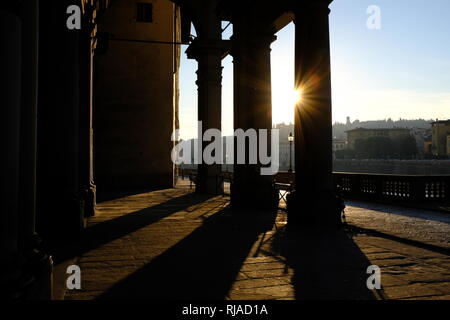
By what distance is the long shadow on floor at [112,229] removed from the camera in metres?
6.87

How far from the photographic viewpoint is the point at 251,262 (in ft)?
19.6

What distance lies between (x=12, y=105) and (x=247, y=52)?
35.0 feet

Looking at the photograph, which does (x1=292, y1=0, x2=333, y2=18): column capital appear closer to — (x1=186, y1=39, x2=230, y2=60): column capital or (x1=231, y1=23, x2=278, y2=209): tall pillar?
(x1=231, y1=23, x2=278, y2=209): tall pillar

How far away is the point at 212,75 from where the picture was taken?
19.5 metres

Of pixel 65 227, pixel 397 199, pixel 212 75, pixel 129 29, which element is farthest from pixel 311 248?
pixel 129 29

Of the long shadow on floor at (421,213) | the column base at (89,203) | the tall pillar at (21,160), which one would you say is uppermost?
the tall pillar at (21,160)

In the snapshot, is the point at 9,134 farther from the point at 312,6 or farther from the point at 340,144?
the point at 340,144

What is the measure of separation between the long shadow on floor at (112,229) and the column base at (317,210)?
3.81 meters

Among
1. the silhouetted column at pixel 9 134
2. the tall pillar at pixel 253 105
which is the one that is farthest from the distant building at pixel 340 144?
the silhouetted column at pixel 9 134

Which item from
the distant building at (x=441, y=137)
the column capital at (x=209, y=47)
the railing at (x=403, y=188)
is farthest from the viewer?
the distant building at (x=441, y=137)

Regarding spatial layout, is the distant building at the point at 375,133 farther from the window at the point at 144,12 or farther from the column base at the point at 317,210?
the column base at the point at 317,210

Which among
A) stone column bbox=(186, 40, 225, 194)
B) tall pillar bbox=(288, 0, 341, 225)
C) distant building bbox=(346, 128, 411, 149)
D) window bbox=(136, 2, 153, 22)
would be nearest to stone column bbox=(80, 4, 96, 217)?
tall pillar bbox=(288, 0, 341, 225)

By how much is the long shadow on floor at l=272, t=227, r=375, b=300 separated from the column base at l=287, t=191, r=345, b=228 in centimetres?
37
